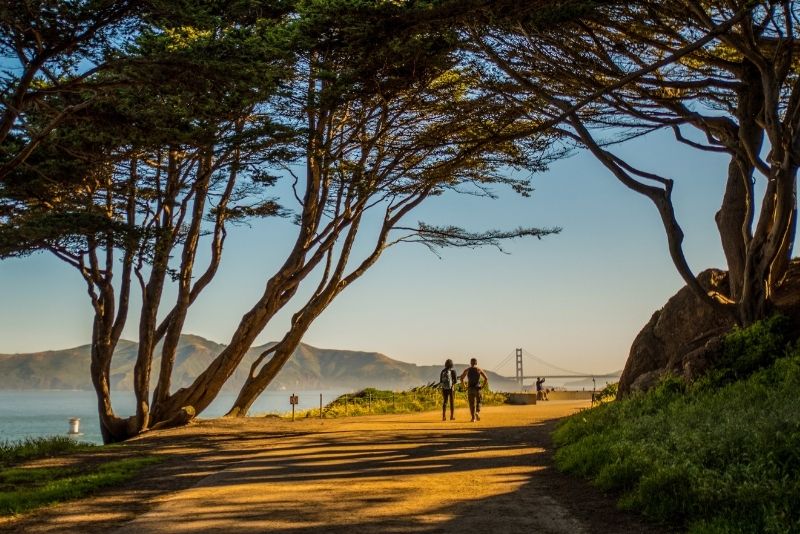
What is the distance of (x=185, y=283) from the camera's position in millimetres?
16766

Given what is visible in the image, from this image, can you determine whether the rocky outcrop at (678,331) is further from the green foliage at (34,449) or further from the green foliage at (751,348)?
the green foliage at (34,449)

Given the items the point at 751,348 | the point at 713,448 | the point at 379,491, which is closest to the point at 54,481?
the point at 379,491

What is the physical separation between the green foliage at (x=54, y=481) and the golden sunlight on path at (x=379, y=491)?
3.68ft

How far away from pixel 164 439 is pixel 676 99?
10759mm

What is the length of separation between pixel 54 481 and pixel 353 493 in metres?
3.73

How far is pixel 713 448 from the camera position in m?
6.74

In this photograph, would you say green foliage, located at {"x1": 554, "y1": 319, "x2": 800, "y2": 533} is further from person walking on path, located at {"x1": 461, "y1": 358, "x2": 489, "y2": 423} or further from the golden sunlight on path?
person walking on path, located at {"x1": 461, "y1": 358, "x2": 489, "y2": 423}

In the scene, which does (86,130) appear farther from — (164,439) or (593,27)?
(593,27)

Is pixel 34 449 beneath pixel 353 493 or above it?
above

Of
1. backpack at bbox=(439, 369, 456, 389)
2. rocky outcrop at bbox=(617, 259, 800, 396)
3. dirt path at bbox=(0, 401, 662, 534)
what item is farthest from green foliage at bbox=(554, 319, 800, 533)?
backpack at bbox=(439, 369, 456, 389)

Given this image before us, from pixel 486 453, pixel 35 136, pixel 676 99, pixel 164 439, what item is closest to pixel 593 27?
pixel 676 99

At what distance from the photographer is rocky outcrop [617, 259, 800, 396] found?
486 inches

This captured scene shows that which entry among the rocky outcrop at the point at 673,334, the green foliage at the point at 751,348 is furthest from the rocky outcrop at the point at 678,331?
the green foliage at the point at 751,348

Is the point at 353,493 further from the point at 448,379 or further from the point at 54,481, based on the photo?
the point at 448,379
